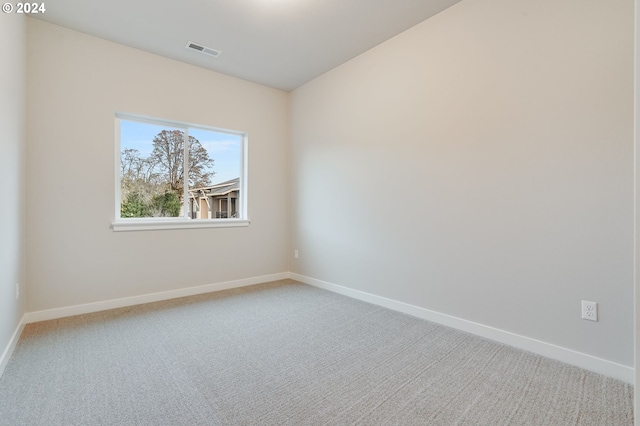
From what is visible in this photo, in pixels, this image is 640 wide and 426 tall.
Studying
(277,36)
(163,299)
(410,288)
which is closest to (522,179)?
(410,288)

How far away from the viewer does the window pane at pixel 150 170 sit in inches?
128

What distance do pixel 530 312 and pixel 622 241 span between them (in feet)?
2.36

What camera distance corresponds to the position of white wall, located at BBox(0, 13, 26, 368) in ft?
6.24

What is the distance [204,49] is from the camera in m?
3.20

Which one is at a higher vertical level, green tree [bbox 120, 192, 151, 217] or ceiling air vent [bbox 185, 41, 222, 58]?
ceiling air vent [bbox 185, 41, 222, 58]

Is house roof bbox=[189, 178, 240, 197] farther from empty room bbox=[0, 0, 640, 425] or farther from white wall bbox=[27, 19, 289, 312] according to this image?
white wall bbox=[27, 19, 289, 312]

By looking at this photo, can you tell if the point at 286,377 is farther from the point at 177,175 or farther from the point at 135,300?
the point at 177,175

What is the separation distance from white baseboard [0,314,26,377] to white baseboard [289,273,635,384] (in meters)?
2.84

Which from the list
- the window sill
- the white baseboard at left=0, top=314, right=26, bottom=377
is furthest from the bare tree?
the white baseboard at left=0, top=314, right=26, bottom=377

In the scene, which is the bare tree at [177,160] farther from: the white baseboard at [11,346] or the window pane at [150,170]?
the white baseboard at [11,346]

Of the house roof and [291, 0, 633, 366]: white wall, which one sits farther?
the house roof

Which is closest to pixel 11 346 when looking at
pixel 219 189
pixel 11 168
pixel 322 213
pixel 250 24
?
pixel 11 168

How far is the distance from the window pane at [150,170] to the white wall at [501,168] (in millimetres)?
2009

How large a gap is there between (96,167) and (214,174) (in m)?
1.28
